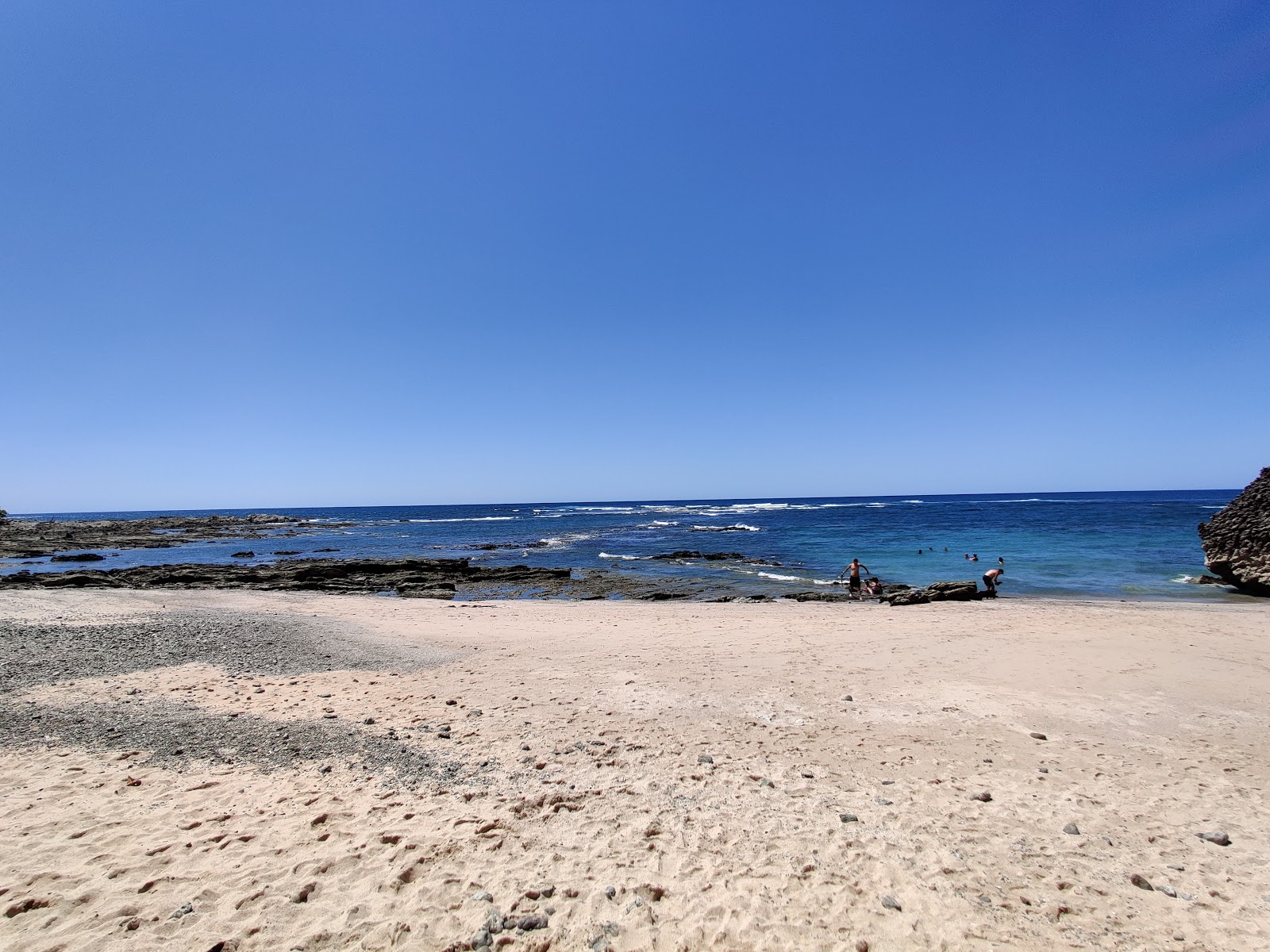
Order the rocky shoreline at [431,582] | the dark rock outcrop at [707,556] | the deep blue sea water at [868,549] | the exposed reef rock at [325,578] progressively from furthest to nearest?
the dark rock outcrop at [707,556] < the deep blue sea water at [868,549] < the exposed reef rock at [325,578] < the rocky shoreline at [431,582]

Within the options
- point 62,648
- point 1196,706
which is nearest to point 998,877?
point 1196,706

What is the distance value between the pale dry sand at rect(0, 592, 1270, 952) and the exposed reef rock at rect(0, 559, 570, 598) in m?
17.3

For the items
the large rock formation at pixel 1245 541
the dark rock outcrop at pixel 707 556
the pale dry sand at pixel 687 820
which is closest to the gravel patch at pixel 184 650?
the pale dry sand at pixel 687 820

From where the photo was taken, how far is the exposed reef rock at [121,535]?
157 feet

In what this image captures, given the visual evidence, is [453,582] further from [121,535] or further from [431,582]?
[121,535]

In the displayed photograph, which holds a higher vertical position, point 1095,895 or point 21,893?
point 21,893

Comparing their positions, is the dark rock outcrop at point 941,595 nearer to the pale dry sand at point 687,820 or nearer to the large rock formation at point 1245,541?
the pale dry sand at point 687,820

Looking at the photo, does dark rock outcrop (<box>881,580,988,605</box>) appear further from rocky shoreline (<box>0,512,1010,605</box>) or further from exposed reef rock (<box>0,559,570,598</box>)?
exposed reef rock (<box>0,559,570,598</box>)

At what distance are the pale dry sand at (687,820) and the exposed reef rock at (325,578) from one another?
56.9 ft

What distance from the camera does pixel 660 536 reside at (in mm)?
59594

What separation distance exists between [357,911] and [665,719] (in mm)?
4646

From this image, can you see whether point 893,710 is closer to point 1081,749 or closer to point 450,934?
point 1081,749

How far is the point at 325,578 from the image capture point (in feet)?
95.8

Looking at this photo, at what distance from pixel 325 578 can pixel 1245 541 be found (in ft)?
132
